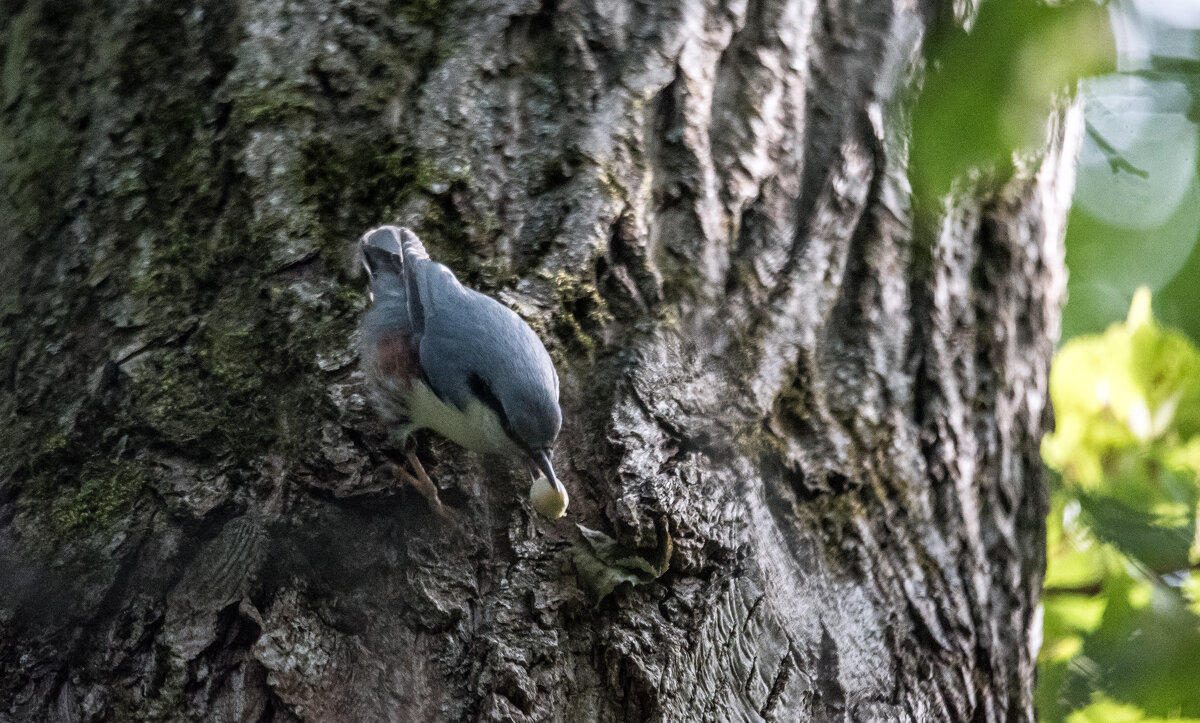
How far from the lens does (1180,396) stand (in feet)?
6.74

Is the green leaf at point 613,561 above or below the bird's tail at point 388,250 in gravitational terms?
below

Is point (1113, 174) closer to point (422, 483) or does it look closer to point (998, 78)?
point (998, 78)

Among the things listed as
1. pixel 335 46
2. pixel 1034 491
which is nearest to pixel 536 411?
pixel 335 46

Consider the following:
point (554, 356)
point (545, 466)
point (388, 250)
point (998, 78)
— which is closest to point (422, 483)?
point (545, 466)

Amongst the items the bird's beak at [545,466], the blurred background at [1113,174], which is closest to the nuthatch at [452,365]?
the bird's beak at [545,466]

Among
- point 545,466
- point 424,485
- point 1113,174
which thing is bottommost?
point 424,485

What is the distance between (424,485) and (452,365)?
269 millimetres

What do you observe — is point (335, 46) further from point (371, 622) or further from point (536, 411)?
point (371, 622)

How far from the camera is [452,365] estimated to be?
1748mm

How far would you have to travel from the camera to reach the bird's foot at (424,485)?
156cm

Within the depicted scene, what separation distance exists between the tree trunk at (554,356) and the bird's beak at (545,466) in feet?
0.33

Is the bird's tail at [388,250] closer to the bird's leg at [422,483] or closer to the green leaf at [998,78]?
the bird's leg at [422,483]

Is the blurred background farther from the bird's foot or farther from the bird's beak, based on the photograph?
the bird's foot

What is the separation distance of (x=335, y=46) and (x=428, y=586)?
1.18m
